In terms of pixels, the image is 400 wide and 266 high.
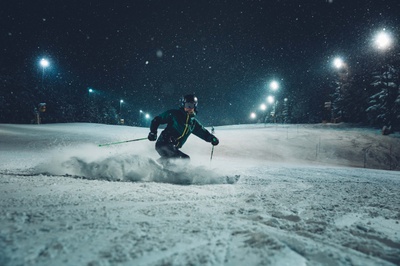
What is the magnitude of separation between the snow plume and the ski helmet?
1644mm

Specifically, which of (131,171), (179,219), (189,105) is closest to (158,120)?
(189,105)

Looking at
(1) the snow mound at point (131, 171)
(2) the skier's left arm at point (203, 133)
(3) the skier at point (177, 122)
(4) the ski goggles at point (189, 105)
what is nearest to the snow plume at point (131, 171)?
(1) the snow mound at point (131, 171)

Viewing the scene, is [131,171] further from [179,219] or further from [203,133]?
[179,219]

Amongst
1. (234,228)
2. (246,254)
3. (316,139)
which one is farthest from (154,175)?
(316,139)

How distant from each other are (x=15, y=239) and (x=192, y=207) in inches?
74.1

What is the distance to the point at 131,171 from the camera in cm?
522

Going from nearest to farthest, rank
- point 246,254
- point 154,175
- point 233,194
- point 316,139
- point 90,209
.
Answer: point 246,254 < point 90,209 < point 233,194 < point 154,175 < point 316,139

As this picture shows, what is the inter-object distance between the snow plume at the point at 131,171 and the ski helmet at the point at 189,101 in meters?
1.64

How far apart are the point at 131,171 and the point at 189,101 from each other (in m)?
2.33

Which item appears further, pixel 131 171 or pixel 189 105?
pixel 189 105

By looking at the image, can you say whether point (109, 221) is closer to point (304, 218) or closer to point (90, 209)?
point (90, 209)

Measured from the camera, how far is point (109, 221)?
2.53m

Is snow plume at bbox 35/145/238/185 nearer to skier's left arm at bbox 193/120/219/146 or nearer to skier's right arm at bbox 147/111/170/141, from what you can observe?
skier's right arm at bbox 147/111/170/141

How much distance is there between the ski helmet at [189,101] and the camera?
634 centimetres
